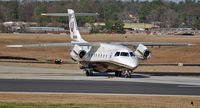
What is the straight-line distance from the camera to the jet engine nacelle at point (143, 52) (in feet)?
131

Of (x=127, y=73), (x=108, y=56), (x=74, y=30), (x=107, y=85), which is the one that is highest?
(x=74, y=30)

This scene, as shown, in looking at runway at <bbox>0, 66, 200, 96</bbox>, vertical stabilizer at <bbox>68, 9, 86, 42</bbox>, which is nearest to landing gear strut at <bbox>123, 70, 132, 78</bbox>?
runway at <bbox>0, 66, 200, 96</bbox>

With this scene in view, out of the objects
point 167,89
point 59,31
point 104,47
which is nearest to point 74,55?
point 104,47

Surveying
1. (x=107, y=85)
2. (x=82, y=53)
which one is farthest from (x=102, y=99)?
(x=82, y=53)

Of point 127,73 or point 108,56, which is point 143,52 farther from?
point 108,56

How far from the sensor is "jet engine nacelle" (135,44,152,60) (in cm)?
3984

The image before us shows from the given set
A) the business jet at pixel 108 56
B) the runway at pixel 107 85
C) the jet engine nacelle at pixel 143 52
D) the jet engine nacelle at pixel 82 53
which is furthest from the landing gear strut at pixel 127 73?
the jet engine nacelle at pixel 82 53

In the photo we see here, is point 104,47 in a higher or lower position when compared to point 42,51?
higher

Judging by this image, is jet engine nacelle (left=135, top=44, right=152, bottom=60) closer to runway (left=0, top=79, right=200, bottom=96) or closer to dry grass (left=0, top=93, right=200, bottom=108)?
runway (left=0, top=79, right=200, bottom=96)

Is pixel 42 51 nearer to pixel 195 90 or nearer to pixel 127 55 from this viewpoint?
pixel 127 55

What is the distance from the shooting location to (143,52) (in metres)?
39.8

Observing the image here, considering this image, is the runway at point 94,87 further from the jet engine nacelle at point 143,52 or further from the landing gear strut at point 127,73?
the jet engine nacelle at point 143,52

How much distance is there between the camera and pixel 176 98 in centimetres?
2614

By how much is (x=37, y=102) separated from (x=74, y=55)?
18124 mm
